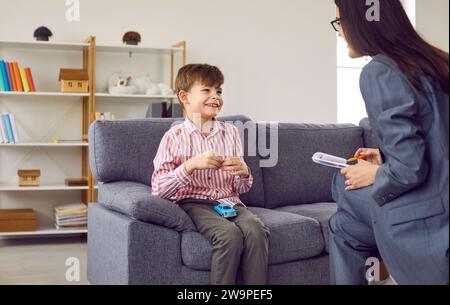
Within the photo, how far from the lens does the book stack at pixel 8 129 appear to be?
170 inches

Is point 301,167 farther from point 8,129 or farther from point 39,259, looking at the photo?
point 8,129

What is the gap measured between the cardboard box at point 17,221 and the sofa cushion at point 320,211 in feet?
6.95

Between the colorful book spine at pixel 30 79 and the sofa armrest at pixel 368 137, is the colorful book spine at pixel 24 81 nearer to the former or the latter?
the colorful book spine at pixel 30 79

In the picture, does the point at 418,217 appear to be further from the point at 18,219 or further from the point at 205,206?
the point at 18,219

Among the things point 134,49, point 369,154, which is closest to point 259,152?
point 369,154

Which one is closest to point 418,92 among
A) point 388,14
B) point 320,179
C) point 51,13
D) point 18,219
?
point 388,14

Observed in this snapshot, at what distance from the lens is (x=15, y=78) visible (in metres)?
4.36

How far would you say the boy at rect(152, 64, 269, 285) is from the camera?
2148 mm

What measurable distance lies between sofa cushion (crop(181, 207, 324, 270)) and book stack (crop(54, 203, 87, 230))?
218 cm

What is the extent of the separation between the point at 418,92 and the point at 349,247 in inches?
25.0

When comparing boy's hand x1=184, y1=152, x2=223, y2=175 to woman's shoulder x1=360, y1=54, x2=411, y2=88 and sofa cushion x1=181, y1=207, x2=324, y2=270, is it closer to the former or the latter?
sofa cushion x1=181, y1=207, x2=324, y2=270

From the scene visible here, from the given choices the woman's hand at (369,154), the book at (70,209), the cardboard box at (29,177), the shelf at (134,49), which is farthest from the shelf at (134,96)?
the woman's hand at (369,154)

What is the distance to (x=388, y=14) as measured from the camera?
5.27 feet
